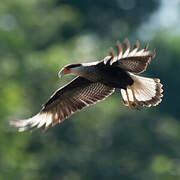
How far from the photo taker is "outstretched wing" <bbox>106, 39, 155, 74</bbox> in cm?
757

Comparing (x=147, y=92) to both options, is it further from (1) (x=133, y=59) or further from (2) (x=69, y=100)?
(1) (x=133, y=59)

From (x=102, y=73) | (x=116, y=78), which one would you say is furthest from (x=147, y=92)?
(x=102, y=73)

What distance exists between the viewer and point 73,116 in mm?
22703

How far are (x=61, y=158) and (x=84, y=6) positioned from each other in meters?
21.1

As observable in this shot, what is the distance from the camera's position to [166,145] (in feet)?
78.7

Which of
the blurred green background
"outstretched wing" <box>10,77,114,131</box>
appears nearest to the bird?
"outstretched wing" <box>10,77,114,131</box>

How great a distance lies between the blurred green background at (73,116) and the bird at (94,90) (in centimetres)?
1021

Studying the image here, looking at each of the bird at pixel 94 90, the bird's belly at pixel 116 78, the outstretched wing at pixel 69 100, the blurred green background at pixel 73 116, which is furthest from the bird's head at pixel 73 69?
the blurred green background at pixel 73 116

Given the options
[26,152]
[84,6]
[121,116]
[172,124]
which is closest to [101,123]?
[121,116]

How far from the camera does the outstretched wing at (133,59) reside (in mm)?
7566

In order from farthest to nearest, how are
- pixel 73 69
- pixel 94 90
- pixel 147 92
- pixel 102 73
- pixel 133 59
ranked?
pixel 94 90, pixel 147 92, pixel 73 69, pixel 102 73, pixel 133 59

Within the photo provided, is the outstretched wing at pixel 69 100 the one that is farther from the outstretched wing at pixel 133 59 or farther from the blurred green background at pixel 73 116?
the blurred green background at pixel 73 116

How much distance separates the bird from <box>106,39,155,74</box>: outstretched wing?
1 cm

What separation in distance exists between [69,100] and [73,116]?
44.4 feet
